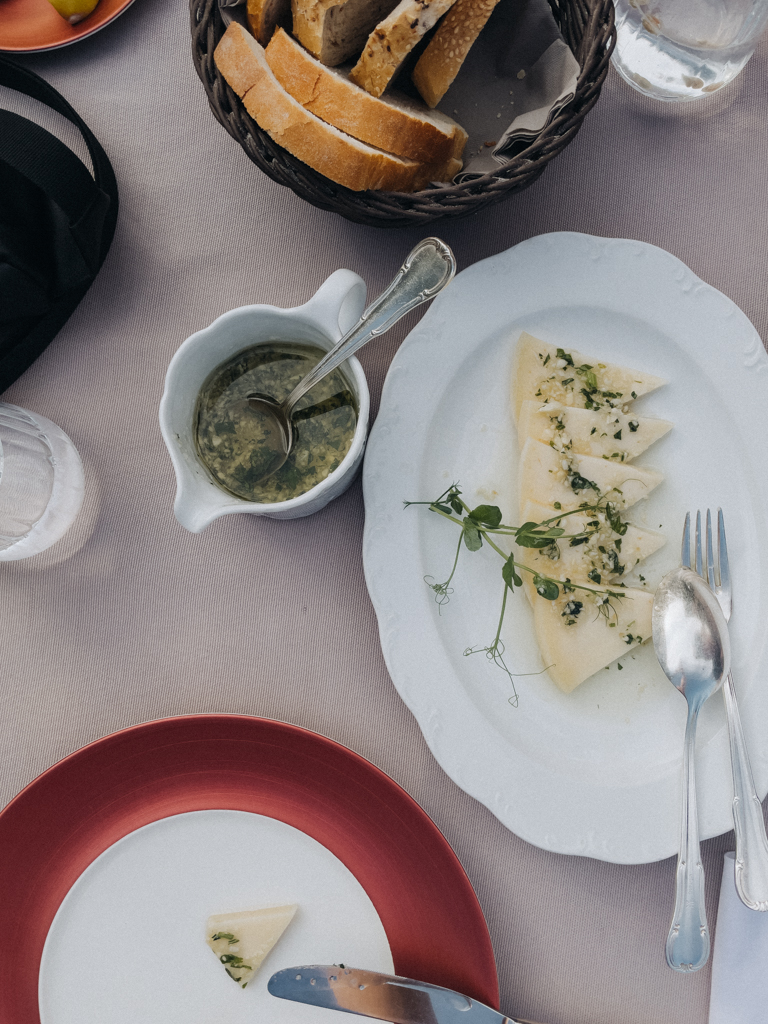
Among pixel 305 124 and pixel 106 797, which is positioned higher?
pixel 305 124

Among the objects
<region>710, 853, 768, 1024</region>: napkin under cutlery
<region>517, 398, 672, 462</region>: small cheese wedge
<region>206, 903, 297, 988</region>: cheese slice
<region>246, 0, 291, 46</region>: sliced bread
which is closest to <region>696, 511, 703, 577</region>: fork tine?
<region>517, 398, 672, 462</region>: small cheese wedge

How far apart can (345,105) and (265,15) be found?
0.55ft

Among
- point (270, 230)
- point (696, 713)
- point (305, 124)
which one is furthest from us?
point (270, 230)

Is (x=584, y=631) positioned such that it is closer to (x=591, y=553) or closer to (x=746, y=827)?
(x=591, y=553)

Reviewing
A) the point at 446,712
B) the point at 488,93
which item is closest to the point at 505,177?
the point at 488,93

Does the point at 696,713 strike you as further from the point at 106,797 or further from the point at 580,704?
the point at 106,797

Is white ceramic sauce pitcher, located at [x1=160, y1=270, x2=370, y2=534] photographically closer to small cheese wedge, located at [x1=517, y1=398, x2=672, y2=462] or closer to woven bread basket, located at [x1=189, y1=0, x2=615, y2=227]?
woven bread basket, located at [x1=189, y1=0, x2=615, y2=227]

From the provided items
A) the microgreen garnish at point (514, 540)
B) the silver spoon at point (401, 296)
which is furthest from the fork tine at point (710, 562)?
the silver spoon at point (401, 296)

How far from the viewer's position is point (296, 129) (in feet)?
2.84

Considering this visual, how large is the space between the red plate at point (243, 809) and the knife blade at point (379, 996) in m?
0.04

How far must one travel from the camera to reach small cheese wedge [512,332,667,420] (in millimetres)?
1073

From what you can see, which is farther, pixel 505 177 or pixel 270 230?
pixel 270 230

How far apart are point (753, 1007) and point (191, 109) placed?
162 centimetres

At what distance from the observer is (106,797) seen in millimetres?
1057
